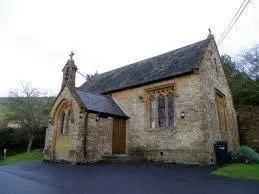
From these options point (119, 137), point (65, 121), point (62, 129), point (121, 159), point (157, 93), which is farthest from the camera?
point (62, 129)

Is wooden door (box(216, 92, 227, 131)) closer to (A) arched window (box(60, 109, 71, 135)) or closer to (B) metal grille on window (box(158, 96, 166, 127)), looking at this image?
(B) metal grille on window (box(158, 96, 166, 127))

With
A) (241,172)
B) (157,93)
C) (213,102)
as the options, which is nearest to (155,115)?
(157,93)

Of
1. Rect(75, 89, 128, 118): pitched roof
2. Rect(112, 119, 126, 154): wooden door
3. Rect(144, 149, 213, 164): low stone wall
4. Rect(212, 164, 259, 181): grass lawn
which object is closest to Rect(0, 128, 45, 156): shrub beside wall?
Rect(75, 89, 128, 118): pitched roof

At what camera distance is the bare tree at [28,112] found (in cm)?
2859

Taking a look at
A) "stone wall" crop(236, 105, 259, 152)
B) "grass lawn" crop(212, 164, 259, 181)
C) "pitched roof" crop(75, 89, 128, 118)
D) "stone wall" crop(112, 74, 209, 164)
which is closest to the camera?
"grass lawn" crop(212, 164, 259, 181)

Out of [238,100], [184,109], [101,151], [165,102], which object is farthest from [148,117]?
[238,100]

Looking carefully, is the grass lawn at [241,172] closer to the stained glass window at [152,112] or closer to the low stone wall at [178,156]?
the low stone wall at [178,156]

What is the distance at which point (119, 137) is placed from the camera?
58.1ft

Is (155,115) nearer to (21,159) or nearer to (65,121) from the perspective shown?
(65,121)

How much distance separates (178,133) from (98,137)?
536 centimetres

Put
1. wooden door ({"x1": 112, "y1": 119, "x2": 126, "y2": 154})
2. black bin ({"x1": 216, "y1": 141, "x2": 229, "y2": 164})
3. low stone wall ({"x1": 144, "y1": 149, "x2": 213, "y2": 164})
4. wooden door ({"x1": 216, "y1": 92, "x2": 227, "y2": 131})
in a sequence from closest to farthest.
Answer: low stone wall ({"x1": 144, "y1": 149, "x2": 213, "y2": 164})
black bin ({"x1": 216, "y1": 141, "x2": 229, "y2": 164})
wooden door ({"x1": 112, "y1": 119, "x2": 126, "y2": 154})
wooden door ({"x1": 216, "y1": 92, "x2": 227, "y2": 131})

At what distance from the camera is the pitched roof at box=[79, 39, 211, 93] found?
16438 mm

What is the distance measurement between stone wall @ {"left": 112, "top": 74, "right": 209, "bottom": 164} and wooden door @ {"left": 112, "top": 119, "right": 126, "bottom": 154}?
1.32ft

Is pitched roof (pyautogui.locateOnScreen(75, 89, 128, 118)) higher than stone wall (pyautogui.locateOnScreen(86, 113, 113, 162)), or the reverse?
pitched roof (pyautogui.locateOnScreen(75, 89, 128, 118))
